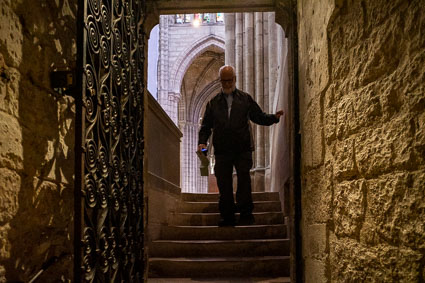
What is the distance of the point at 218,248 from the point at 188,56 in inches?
787

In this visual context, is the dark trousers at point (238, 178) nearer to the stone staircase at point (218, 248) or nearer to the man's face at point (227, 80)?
the stone staircase at point (218, 248)

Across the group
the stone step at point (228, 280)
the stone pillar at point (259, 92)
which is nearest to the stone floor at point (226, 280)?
the stone step at point (228, 280)

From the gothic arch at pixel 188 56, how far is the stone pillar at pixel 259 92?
12.1m

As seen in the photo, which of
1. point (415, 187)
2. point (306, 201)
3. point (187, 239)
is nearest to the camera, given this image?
point (415, 187)

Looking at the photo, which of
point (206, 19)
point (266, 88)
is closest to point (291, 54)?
point (266, 88)

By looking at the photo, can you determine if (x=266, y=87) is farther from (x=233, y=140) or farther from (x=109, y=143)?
(x=109, y=143)

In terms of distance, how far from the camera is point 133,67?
3256 millimetres

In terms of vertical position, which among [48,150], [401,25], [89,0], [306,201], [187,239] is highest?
[89,0]

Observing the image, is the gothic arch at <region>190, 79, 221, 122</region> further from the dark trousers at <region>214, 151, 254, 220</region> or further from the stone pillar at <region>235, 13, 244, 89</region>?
the dark trousers at <region>214, 151, 254, 220</region>

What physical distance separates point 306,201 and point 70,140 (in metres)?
1.45

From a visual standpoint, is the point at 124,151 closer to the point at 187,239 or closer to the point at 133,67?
the point at 133,67

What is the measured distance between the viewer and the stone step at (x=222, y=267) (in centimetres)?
478

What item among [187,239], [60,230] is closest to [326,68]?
[60,230]

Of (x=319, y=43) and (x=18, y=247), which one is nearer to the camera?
(x=18, y=247)
